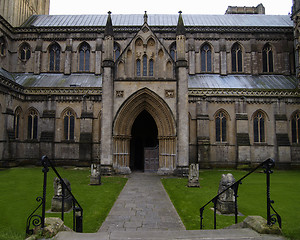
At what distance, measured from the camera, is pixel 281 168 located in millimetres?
24875

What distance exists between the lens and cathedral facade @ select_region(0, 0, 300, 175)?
66.5 feet

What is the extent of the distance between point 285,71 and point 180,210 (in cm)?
2685

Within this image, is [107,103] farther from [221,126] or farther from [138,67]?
[221,126]

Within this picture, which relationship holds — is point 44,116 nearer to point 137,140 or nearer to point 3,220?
point 137,140

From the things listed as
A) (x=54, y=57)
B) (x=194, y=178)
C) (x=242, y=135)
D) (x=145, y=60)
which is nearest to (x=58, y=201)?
(x=194, y=178)

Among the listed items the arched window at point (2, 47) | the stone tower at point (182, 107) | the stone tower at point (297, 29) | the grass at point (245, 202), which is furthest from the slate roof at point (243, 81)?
the arched window at point (2, 47)

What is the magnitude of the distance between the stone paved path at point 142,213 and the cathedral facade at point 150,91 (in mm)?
6860

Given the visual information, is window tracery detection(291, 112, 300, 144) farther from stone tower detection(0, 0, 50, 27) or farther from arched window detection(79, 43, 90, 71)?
stone tower detection(0, 0, 50, 27)

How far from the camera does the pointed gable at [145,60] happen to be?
20.6 meters

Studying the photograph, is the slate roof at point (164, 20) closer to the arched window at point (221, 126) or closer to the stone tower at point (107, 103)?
the arched window at point (221, 126)

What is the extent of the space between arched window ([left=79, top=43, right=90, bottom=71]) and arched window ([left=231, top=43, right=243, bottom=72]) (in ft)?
58.5

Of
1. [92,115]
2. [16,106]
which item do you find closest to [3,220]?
[92,115]

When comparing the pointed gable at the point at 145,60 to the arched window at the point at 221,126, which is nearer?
the pointed gable at the point at 145,60

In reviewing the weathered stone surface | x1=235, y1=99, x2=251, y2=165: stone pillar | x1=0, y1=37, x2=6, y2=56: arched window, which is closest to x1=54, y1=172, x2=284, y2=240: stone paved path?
the weathered stone surface
